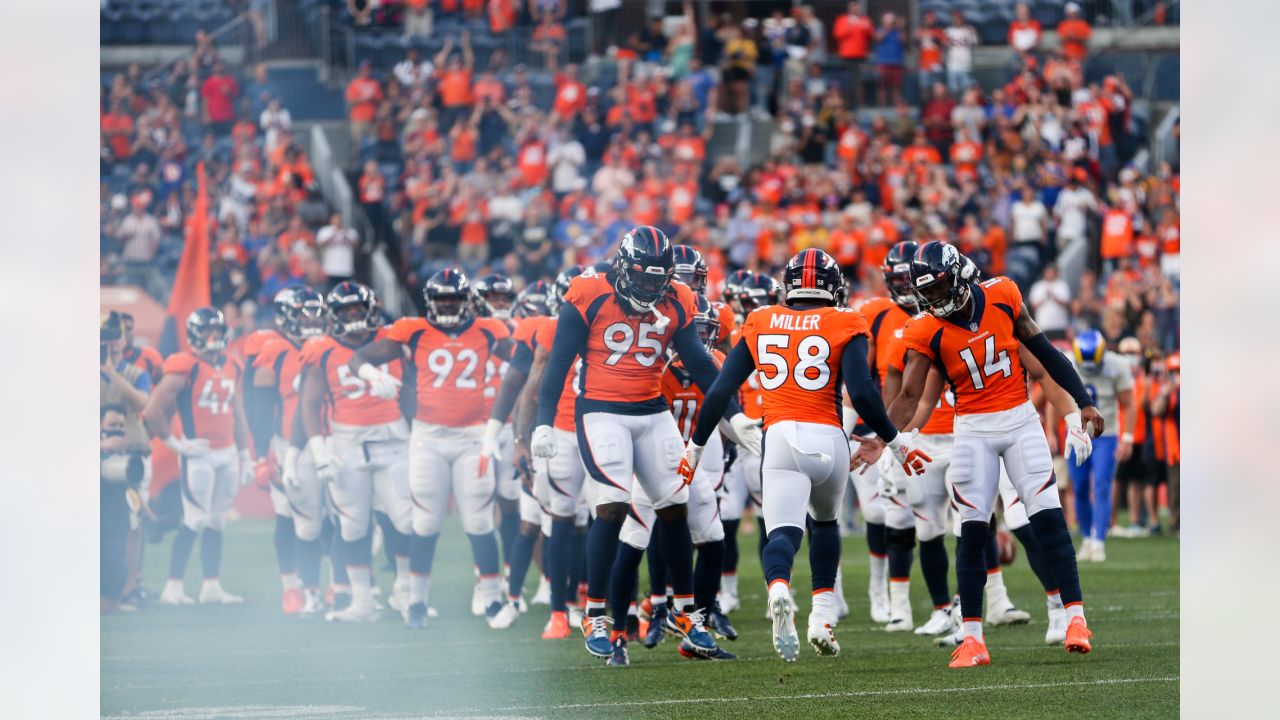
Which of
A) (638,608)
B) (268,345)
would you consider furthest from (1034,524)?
(268,345)

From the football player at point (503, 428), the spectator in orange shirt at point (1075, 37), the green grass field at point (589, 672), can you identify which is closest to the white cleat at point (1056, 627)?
the green grass field at point (589, 672)

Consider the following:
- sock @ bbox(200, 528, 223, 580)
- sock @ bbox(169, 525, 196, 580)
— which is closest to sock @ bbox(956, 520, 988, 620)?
sock @ bbox(200, 528, 223, 580)

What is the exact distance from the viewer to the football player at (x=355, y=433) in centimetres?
1062

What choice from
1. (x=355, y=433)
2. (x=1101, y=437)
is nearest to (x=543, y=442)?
(x=355, y=433)

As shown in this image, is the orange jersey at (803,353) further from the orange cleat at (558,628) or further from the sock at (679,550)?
the orange cleat at (558,628)

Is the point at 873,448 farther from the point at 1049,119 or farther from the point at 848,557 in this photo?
the point at 1049,119

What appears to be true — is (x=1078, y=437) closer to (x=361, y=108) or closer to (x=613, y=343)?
(x=613, y=343)

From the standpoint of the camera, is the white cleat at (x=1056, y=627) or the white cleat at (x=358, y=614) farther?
the white cleat at (x=358, y=614)

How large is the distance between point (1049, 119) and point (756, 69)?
4555 millimetres

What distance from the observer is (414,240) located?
2161 cm

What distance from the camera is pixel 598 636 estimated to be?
8.03 meters

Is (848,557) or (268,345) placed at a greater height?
(268,345)

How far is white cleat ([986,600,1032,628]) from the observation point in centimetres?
965

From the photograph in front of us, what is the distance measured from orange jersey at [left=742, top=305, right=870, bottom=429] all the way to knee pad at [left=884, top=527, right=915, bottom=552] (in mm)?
2225
